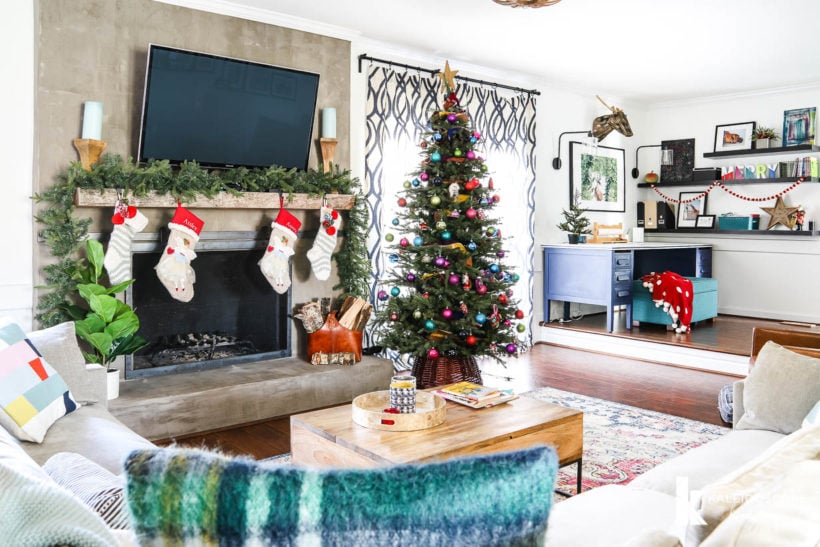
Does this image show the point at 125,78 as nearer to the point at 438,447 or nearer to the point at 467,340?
the point at 467,340

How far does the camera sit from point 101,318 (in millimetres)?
3295

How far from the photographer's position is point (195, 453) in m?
0.72

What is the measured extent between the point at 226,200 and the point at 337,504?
3386 mm

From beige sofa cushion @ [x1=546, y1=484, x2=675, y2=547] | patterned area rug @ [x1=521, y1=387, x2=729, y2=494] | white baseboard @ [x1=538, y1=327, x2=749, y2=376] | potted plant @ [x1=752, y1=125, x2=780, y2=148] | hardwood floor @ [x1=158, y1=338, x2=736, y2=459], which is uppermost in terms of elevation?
potted plant @ [x1=752, y1=125, x2=780, y2=148]

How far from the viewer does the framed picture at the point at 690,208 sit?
24.5 ft

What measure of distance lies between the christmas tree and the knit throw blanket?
222cm

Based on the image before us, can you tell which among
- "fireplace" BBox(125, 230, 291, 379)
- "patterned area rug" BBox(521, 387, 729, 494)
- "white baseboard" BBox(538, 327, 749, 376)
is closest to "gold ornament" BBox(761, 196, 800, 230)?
"white baseboard" BBox(538, 327, 749, 376)

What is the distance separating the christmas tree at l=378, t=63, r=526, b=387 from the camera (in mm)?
4203

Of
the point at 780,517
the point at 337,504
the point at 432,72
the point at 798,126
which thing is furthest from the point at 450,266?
the point at 798,126

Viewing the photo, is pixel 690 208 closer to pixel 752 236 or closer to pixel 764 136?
pixel 752 236

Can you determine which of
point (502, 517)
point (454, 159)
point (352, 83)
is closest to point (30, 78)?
point (352, 83)

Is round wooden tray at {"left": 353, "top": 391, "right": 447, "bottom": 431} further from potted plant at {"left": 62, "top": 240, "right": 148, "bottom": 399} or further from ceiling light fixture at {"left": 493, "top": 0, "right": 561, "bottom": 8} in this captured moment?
ceiling light fixture at {"left": 493, "top": 0, "right": 561, "bottom": 8}

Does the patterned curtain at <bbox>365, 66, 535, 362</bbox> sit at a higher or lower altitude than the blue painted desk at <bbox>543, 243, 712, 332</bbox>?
higher

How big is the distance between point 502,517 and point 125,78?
3.68 metres
